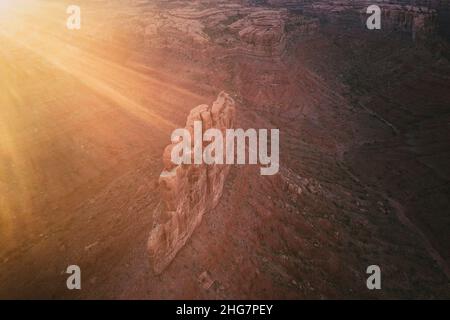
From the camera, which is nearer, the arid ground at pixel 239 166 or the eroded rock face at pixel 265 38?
the arid ground at pixel 239 166

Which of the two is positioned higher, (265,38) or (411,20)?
(411,20)

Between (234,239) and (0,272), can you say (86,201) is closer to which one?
(0,272)

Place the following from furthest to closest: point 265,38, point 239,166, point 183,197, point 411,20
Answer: point 411,20 < point 265,38 < point 239,166 < point 183,197

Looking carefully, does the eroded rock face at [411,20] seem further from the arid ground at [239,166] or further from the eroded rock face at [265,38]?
the eroded rock face at [265,38]

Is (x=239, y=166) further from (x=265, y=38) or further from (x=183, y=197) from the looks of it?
(x=265, y=38)

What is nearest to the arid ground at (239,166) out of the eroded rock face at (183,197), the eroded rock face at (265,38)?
the eroded rock face at (265,38)

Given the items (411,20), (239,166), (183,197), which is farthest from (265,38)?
(183,197)

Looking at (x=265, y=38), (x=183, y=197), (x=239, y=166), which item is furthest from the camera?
(x=265, y=38)

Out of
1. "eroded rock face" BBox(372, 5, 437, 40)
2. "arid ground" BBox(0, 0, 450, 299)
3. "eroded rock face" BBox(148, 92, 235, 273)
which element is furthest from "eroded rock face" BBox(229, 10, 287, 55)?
"eroded rock face" BBox(148, 92, 235, 273)

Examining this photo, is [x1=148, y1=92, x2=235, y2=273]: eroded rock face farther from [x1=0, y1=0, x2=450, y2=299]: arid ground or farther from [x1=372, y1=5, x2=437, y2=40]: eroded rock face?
[x1=372, y1=5, x2=437, y2=40]: eroded rock face
